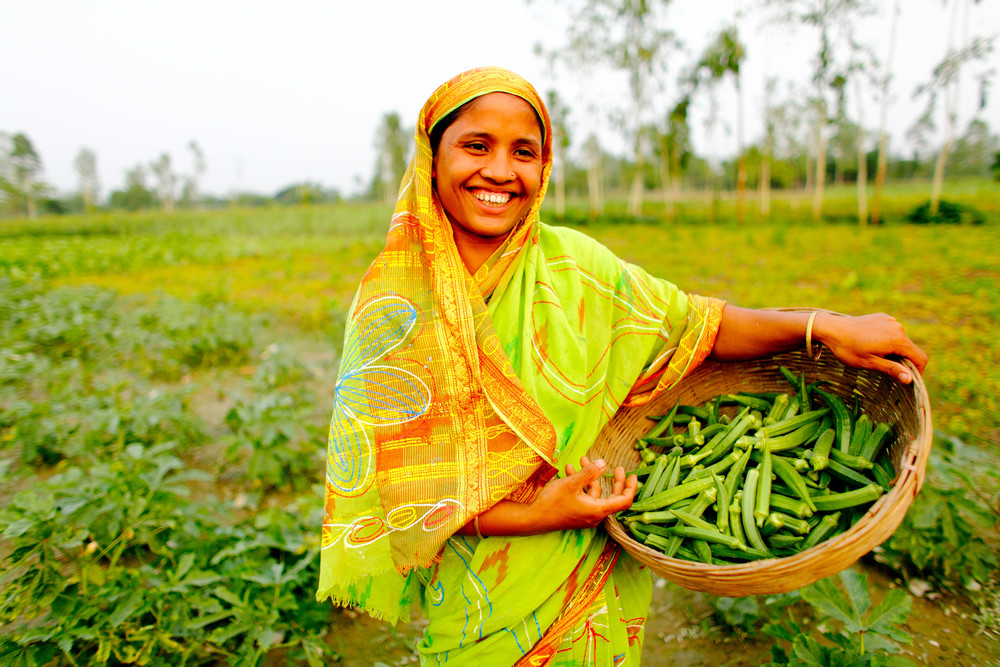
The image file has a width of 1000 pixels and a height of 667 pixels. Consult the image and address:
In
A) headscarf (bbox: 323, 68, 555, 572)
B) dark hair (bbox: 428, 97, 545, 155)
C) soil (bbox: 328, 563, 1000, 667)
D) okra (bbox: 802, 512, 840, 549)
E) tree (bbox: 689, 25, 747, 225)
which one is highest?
tree (bbox: 689, 25, 747, 225)

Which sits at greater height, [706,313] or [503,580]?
[706,313]

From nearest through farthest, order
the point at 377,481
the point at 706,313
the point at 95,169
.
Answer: the point at 377,481, the point at 706,313, the point at 95,169

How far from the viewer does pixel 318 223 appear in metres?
26.8

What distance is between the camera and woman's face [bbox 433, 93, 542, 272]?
56.0 inches

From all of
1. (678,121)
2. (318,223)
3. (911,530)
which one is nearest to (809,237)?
(678,121)

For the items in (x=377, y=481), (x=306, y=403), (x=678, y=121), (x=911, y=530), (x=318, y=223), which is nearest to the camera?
(x=377, y=481)

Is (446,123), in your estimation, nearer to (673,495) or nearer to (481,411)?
(481,411)

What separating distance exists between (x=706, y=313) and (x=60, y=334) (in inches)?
247

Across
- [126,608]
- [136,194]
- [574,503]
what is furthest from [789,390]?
[136,194]

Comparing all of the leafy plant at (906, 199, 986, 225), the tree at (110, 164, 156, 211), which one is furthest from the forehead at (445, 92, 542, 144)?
the tree at (110, 164, 156, 211)

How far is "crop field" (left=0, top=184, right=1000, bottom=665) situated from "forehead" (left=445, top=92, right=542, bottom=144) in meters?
1.66

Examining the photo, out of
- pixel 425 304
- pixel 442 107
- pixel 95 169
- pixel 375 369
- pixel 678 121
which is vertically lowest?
pixel 375 369

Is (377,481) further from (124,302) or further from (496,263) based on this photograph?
(124,302)

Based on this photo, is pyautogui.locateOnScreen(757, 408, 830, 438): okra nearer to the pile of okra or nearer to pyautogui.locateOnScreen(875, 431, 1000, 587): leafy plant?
the pile of okra
